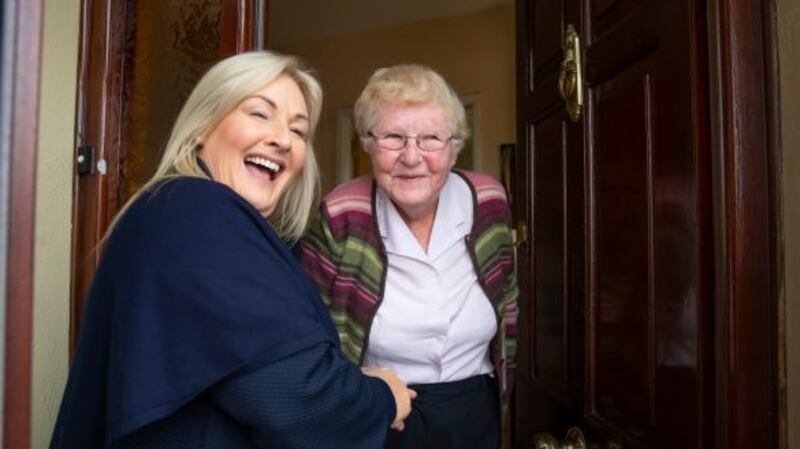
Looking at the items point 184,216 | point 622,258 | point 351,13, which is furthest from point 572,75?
point 351,13

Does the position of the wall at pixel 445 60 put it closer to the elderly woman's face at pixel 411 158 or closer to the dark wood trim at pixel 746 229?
the elderly woman's face at pixel 411 158

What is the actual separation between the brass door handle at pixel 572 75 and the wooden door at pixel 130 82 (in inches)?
27.3

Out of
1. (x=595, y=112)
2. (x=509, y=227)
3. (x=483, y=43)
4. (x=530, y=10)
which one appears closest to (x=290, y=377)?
(x=595, y=112)

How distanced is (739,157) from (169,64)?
119 cm

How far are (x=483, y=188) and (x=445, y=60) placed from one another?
2.40m

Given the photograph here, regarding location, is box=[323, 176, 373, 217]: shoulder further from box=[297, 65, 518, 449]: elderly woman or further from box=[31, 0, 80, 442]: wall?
box=[31, 0, 80, 442]: wall

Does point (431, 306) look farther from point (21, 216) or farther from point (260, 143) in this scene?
point (21, 216)

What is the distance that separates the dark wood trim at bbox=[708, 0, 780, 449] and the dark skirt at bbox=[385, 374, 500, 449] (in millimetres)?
669

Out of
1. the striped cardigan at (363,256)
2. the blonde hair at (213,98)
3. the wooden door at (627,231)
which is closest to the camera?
the wooden door at (627,231)

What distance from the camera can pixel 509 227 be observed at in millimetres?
1476

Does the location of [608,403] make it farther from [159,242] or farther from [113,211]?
[113,211]

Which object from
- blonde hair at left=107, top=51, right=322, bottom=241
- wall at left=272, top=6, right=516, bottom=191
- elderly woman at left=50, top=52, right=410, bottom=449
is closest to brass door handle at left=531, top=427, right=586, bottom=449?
elderly woman at left=50, top=52, right=410, bottom=449

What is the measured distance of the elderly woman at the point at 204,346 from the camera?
72 cm

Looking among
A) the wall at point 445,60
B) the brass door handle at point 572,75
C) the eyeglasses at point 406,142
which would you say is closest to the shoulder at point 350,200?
the eyeglasses at point 406,142
